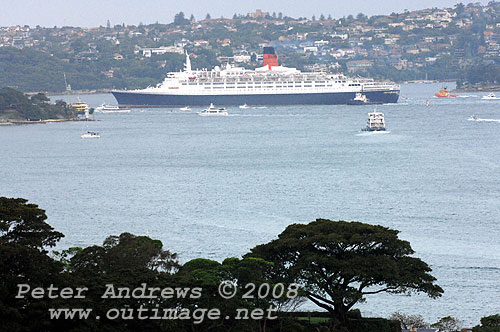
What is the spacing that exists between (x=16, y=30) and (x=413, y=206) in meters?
174

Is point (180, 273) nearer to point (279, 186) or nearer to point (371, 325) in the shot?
point (371, 325)

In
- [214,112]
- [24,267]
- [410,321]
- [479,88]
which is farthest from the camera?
[479,88]

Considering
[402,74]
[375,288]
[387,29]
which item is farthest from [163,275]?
[387,29]

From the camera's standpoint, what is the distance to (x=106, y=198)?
2867 cm

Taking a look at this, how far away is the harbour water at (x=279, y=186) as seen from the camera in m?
20.5

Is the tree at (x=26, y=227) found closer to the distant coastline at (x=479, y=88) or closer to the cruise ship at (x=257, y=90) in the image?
the cruise ship at (x=257, y=90)

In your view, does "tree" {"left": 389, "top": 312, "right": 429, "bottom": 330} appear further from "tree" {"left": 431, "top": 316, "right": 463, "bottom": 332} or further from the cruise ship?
the cruise ship

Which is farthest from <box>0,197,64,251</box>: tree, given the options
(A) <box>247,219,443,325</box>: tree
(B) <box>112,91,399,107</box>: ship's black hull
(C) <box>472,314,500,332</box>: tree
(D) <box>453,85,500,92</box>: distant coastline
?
(D) <box>453,85,500,92</box>: distant coastline

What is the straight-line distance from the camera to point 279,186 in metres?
30.5

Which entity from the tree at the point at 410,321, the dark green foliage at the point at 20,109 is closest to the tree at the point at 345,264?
the tree at the point at 410,321

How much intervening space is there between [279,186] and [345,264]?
1710 centimetres

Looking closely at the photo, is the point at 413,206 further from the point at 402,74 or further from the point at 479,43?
the point at 479,43

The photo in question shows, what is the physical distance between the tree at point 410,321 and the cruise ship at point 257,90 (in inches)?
2587

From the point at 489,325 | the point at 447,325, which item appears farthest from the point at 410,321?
the point at 489,325
